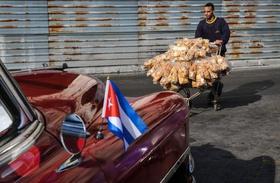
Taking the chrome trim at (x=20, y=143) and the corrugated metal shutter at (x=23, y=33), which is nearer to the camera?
the chrome trim at (x=20, y=143)

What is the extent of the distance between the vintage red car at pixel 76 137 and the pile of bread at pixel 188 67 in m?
4.41

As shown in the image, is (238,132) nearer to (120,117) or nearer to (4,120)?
(120,117)

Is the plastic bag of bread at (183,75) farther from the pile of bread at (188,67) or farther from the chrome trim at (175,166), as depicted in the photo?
the chrome trim at (175,166)

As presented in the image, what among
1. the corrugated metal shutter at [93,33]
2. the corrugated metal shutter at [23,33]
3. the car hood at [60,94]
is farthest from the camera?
the corrugated metal shutter at [93,33]

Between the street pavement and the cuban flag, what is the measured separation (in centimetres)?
312

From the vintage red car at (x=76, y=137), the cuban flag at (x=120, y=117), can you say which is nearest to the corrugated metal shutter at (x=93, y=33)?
the vintage red car at (x=76, y=137)

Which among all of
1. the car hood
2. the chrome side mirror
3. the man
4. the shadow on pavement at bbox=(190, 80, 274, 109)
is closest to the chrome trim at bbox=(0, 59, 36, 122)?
the car hood

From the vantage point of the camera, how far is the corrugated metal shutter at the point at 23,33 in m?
12.0

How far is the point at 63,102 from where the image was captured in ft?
9.68

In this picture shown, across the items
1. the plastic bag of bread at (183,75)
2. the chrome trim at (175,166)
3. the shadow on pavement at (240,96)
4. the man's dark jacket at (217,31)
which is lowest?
the shadow on pavement at (240,96)

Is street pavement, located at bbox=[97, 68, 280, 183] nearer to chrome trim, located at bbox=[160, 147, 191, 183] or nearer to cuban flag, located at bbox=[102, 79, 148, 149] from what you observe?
chrome trim, located at bbox=[160, 147, 191, 183]

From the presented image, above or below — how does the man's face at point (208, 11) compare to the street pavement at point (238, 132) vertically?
above

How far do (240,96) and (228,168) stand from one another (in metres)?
4.45

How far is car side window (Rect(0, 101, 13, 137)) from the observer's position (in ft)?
6.95
